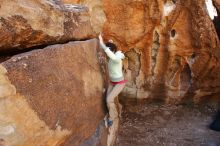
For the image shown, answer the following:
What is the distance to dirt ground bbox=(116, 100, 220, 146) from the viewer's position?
6379 millimetres

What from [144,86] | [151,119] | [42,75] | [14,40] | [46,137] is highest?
[14,40]

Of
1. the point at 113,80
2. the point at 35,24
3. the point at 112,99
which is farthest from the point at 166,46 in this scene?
the point at 35,24

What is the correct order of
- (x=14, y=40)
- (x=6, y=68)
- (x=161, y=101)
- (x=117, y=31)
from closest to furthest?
(x=6, y=68) < (x=14, y=40) < (x=117, y=31) < (x=161, y=101)

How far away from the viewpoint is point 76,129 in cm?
407

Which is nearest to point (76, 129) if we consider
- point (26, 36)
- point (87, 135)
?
point (87, 135)

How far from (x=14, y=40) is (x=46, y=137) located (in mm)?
1067

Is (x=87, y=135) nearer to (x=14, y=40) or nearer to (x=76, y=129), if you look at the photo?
(x=76, y=129)

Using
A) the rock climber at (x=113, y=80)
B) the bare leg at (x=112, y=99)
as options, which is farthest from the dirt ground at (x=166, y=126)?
the rock climber at (x=113, y=80)

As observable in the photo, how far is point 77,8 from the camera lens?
4734 millimetres

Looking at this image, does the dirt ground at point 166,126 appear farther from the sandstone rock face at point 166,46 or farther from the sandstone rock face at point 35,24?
the sandstone rock face at point 35,24

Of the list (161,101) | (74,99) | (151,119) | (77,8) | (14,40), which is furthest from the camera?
(161,101)

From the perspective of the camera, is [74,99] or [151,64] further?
[151,64]

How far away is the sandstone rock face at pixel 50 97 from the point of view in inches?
125

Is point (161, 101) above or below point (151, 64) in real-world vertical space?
below
